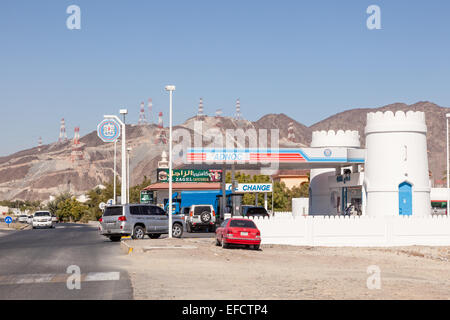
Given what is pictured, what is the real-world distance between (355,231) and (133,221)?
11.8 meters

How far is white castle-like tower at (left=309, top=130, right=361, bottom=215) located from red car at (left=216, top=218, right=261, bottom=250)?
25639 mm

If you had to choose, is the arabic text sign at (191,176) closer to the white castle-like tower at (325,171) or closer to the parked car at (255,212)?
the white castle-like tower at (325,171)

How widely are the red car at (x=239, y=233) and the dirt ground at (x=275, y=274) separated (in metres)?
1.24

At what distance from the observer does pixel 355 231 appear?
34.2 meters

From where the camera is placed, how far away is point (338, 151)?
45.9 m

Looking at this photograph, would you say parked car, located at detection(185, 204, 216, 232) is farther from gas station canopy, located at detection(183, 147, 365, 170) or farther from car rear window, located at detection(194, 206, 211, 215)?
gas station canopy, located at detection(183, 147, 365, 170)

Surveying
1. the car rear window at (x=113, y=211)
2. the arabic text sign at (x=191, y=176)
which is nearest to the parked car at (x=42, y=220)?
the arabic text sign at (x=191, y=176)

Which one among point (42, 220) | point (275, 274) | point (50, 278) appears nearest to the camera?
point (50, 278)

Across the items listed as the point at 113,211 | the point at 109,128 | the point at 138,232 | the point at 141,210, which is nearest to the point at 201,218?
the point at 109,128

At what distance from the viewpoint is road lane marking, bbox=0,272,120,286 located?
15.8m

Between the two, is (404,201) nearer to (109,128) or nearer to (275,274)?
(109,128)

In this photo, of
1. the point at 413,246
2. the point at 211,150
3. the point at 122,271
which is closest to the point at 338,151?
the point at 211,150

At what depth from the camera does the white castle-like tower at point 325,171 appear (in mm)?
54312
